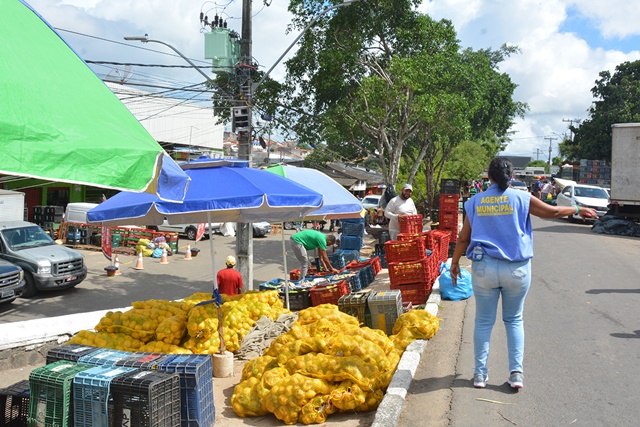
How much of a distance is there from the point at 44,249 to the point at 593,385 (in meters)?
14.2

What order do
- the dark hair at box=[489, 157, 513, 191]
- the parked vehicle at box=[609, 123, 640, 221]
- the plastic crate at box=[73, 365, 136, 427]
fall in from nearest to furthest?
the plastic crate at box=[73, 365, 136, 427] < the dark hair at box=[489, 157, 513, 191] < the parked vehicle at box=[609, 123, 640, 221]

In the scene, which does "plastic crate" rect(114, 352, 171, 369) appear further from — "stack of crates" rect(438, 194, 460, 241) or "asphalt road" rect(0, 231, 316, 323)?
"stack of crates" rect(438, 194, 460, 241)

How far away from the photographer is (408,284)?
32.2ft

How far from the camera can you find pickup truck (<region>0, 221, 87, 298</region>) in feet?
46.8

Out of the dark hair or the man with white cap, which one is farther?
the man with white cap

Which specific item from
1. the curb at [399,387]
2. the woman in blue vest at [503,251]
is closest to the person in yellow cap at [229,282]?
the curb at [399,387]

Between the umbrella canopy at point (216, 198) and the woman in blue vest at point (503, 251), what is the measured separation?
9.87ft

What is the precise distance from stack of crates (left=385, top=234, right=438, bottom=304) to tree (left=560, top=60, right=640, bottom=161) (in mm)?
41531

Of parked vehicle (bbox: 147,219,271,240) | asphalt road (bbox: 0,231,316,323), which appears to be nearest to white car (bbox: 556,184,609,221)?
asphalt road (bbox: 0,231,316,323)

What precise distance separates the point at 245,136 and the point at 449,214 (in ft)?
19.0

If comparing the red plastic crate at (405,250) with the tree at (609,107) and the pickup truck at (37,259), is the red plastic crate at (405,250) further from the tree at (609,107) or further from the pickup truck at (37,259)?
the tree at (609,107)

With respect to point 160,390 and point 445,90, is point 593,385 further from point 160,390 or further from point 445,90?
point 445,90

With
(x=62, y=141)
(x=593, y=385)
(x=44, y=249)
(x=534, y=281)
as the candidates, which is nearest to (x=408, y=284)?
(x=534, y=281)

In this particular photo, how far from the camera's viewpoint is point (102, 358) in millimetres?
5293
